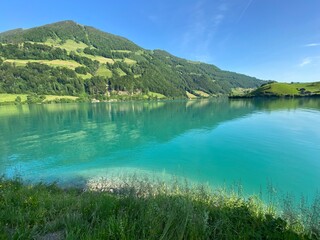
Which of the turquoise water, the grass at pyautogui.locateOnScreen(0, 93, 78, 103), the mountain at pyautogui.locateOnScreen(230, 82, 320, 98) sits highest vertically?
the mountain at pyautogui.locateOnScreen(230, 82, 320, 98)

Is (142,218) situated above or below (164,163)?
above

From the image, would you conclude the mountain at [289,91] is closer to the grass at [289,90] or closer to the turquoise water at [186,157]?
the grass at [289,90]

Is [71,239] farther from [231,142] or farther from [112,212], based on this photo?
[231,142]

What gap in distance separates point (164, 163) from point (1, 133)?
4378cm

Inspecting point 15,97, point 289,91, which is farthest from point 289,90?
point 15,97

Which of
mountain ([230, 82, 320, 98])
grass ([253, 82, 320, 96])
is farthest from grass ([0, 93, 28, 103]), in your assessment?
grass ([253, 82, 320, 96])

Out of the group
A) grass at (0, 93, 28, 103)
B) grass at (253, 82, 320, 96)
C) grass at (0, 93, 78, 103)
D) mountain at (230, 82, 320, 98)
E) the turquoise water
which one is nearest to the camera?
the turquoise water

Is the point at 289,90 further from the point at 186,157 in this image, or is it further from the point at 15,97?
the point at 15,97

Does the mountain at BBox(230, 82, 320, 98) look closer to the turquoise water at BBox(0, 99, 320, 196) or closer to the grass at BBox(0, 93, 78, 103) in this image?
the turquoise water at BBox(0, 99, 320, 196)

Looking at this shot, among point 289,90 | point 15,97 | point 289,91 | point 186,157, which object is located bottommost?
point 186,157

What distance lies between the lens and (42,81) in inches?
7869

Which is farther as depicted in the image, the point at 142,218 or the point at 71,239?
the point at 142,218

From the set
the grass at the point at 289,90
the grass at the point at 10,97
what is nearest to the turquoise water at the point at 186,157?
the grass at the point at 10,97

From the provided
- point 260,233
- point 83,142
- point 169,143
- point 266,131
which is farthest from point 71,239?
point 266,131
